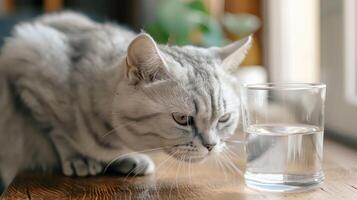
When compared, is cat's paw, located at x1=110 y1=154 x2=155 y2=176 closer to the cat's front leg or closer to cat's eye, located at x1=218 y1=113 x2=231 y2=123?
the cat's front leg

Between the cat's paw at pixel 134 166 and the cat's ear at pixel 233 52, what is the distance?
0.28 meters

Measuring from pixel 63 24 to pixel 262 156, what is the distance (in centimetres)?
72

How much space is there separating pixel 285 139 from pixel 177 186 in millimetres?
245

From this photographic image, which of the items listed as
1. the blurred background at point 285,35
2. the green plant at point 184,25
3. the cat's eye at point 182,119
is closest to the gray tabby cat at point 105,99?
the cat's eye at point 182,119

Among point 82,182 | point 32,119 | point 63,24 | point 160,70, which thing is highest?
point 63,24

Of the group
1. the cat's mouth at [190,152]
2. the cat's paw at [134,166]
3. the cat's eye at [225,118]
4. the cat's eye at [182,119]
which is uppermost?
the cat's eye at [182,119]

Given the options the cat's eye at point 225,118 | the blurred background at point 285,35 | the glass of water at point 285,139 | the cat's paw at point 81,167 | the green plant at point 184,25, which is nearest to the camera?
the glass of water at point 285,139

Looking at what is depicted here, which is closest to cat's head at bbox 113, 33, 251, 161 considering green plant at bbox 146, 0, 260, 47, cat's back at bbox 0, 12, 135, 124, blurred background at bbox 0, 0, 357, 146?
cat's back at bbox 0, 12, 135, 124

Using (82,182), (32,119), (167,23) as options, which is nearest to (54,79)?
(32,119)

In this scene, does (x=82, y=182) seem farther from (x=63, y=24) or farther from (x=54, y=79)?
(x=63, y=24)

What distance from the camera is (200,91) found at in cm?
118

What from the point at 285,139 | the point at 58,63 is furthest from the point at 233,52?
the point at 58,63

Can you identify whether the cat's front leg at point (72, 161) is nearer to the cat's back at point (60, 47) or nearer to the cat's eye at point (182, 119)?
the cat's back at point (60, 47)

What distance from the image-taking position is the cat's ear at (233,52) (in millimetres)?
1324
